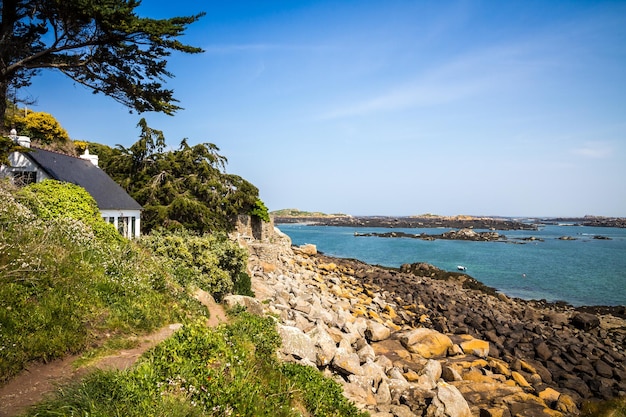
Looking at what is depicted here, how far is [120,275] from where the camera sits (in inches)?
389

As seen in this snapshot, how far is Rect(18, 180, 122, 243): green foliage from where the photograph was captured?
12.1 metres

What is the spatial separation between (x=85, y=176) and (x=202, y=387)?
58.5 feet

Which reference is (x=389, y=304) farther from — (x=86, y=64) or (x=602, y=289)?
(x=602, y=289)

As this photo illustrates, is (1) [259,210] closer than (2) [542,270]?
Yes

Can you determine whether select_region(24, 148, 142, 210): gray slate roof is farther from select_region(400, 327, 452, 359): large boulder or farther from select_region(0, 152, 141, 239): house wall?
select_region(400, 327, 452, 359): large boulder

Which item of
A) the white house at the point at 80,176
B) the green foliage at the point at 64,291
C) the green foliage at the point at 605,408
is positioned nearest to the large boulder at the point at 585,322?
the green foliage at the point at 605,408

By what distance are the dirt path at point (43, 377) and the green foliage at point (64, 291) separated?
186 mm

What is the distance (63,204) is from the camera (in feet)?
43.2

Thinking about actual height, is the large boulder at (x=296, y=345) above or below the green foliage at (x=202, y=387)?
below

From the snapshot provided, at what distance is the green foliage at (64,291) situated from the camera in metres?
6.29

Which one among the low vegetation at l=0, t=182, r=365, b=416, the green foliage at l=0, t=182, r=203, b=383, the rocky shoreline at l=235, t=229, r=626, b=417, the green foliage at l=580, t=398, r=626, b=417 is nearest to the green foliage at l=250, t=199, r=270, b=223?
the rocky shoreline at l=235, t=229, r=626, b=417

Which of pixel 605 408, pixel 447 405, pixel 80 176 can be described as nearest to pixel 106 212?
pixel 80 176

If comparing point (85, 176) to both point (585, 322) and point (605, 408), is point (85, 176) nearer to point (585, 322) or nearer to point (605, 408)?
point (605, 408)

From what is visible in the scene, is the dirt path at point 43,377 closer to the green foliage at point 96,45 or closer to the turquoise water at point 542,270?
the green foliage at point 96,45
